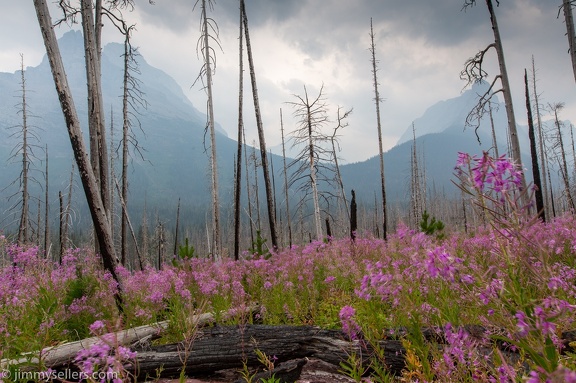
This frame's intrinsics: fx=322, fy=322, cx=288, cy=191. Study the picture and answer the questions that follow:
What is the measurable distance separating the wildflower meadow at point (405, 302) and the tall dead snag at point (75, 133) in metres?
0.47

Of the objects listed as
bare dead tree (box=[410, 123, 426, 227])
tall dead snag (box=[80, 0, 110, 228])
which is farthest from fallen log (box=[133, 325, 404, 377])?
bare dead tree (box=[410, 123, 426, 227])

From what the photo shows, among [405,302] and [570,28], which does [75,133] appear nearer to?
[405,302]

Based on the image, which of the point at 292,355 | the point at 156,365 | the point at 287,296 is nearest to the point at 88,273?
the point at 156,365

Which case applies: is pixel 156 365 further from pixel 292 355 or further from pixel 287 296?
pixel 287 296

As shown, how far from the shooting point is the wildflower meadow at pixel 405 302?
4.71 feet

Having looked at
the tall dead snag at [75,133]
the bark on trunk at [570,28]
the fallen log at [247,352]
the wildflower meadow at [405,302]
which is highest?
the bark on trunk at [570,28]

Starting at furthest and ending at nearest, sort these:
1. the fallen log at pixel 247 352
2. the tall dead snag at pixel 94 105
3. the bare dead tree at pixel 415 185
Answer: the bare dead tree at pixel 415 185 → the tall dead snag at pixel 94 105 → the fallen log at pixel 247 352

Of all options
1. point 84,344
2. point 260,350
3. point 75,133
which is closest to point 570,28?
point 260,350

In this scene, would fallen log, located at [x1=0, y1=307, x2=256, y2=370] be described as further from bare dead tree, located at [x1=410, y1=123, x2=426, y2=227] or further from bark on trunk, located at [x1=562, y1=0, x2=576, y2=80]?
bare dead tree, located at [x1=410, y1=123, x2=426, y2=227]

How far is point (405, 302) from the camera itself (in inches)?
129

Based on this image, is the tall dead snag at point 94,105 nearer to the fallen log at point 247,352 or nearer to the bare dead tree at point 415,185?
the fallen log at point 247,352

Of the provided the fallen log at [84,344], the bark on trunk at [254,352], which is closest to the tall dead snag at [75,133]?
the fallen log at [84,344]

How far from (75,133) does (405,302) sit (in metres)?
5.82

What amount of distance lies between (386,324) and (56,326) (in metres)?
4.62
